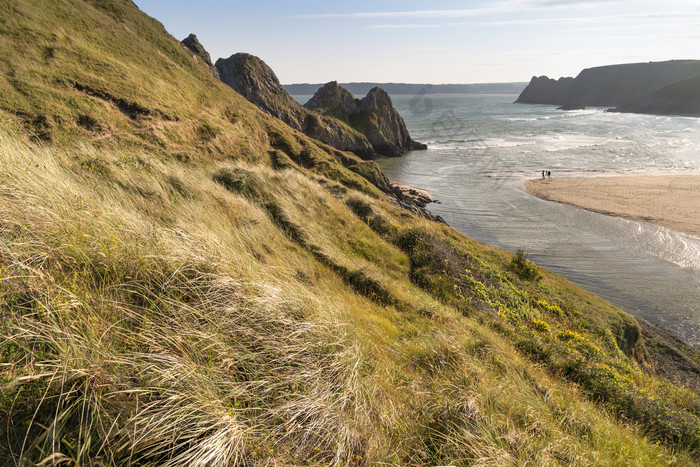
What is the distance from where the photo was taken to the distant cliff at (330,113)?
188ft

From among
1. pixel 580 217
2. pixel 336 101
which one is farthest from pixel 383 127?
pixel 580 217

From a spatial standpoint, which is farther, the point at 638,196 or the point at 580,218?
the point at 638,196

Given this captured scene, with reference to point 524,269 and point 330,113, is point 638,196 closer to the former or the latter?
point 524,269

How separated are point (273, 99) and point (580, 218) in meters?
52.6

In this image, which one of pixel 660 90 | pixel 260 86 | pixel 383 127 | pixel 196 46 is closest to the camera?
pixel 196 46

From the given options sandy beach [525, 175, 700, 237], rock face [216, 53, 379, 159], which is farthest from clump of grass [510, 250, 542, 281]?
rock face [216, 53, 379, 159]

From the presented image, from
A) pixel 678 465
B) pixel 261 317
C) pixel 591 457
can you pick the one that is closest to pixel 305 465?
pixel 261 317

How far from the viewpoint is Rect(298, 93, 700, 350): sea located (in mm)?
19094

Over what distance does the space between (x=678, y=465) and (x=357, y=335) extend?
17.6 feet

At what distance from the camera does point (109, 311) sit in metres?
2.99

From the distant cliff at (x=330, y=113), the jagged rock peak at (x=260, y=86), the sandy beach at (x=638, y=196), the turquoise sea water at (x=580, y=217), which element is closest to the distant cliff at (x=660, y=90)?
the turquoise sea water at (x=580, y=217)

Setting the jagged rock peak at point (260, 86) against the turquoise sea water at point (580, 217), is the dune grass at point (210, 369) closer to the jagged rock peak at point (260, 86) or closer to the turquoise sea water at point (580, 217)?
the turquoise sea water at point (580, 217)

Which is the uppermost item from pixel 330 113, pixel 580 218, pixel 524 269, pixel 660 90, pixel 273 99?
pixel 660 90

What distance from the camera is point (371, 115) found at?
245ft
